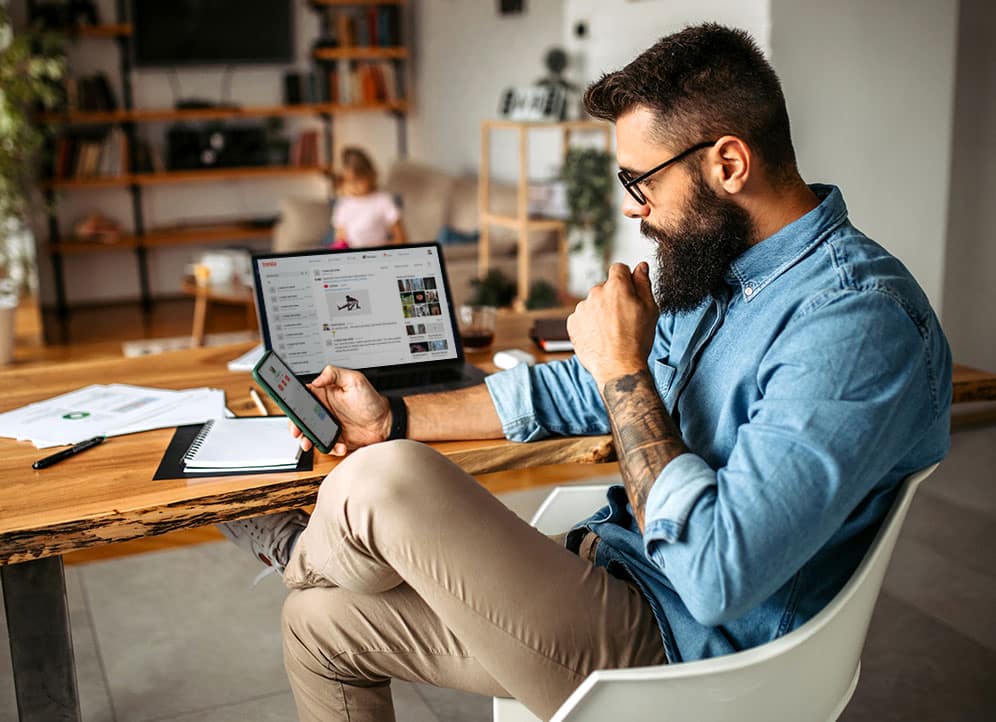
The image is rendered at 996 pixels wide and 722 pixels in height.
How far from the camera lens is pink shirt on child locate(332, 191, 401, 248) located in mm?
5758

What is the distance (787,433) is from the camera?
1.09 meters

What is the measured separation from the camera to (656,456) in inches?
48.2

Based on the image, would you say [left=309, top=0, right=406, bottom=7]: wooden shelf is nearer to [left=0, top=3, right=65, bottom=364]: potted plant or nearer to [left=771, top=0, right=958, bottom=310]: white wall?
[left=0, top=3, right=65, bottom=364]: potted plant

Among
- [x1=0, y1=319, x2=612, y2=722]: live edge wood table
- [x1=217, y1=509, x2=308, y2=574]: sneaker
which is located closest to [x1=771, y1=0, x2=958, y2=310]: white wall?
[x1=0, y1=319, x2=612, y2=722]: live edge wood table

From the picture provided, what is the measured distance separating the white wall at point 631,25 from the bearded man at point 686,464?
7.03 ft

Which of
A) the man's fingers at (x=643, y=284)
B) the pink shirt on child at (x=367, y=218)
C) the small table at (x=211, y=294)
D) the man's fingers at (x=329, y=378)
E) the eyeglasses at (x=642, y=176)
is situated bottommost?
the small table at (x=211, y=294)

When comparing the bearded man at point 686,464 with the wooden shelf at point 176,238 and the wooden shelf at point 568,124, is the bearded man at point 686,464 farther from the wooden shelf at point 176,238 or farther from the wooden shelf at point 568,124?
the wooden shelf at point 176,238

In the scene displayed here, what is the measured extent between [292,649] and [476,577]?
34 cm

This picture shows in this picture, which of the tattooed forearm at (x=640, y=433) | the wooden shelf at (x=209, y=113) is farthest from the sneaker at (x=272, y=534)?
the wooden shelf at (x=209, y=113)

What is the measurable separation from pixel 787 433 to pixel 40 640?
1.09 metres

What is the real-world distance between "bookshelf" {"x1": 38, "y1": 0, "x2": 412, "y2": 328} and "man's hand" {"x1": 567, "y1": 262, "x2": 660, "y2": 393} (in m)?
6.06

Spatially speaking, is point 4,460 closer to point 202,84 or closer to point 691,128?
point 691,128

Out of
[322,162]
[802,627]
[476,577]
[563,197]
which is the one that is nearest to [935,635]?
[802,627]

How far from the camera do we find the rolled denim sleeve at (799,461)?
3.52 ft
